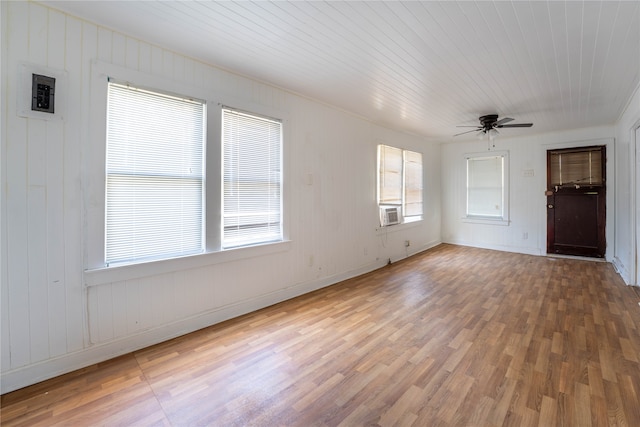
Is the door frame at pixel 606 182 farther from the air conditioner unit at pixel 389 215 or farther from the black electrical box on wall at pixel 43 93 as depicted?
the black electrical box on wall at pixel 43 93

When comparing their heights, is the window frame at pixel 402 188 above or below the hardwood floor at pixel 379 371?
above

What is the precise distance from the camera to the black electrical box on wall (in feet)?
6.32

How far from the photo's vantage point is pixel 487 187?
22.1ft

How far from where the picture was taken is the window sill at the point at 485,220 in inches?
256

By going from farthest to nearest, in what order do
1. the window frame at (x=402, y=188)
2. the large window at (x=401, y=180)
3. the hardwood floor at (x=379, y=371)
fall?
the large window at (x=401, y=180) → the window frame at (x=402, y=188) → the hardwood floor at (x=379, y=371)

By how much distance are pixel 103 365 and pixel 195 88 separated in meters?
2.47

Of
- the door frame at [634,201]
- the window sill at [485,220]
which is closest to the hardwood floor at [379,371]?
the door frame at [634,201]

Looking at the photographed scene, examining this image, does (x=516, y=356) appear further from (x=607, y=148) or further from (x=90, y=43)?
(x=607, y=148)

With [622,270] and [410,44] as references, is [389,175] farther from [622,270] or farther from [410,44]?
[622,270]

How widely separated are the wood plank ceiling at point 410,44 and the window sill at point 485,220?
3.10 metres

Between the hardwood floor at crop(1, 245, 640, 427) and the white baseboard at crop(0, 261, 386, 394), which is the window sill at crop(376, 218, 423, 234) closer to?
the hardwood floor at crop(1, 245, 640, 427)

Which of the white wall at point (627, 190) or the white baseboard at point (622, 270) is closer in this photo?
the white wall at point (627, 190)

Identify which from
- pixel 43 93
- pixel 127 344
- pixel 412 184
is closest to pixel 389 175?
pixel 412 184

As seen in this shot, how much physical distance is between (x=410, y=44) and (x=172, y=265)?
2.90 metres
